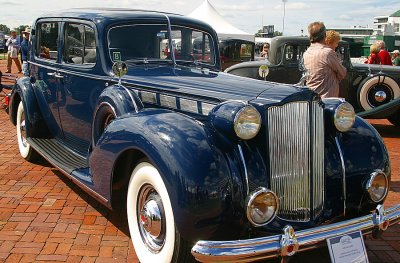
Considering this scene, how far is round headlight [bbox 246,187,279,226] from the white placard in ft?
1.10

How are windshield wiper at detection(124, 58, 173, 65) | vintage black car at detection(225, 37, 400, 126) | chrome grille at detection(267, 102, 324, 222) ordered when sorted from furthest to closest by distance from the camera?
vintage black car at detection(225, 37, 400, 126) → windshield wiper at detection(124, 58, 173, 65) → chrome grille at detection(267, 102, 324, 222)

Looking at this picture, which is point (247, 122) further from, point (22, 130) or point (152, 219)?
point (22, 130)

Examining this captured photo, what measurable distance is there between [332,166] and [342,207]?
269mm

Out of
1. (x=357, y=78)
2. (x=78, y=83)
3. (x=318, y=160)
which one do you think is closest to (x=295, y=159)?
(x=318, y=160)

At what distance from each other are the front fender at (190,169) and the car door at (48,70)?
215 cm

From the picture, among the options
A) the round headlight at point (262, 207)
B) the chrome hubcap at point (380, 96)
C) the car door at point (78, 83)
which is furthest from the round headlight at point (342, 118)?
the chrome hubcap at point (380, 96)

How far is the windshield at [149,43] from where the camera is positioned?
3.86 metres

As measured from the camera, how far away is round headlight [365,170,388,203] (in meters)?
2.82

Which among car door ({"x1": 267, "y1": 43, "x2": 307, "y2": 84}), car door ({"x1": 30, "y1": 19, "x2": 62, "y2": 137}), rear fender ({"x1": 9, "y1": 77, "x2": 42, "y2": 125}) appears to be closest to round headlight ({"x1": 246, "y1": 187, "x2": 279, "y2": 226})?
car door ({"x1": 30, "y1": 19, "x2": 62, "y2": 137})

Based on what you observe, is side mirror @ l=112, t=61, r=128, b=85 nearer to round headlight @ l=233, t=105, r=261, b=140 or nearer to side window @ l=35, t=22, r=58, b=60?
round headlight @ l=233, t=105, r=261, b=140

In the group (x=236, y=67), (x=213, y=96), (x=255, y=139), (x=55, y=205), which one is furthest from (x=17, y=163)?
(x=236, y=67)

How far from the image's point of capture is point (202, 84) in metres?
3.14

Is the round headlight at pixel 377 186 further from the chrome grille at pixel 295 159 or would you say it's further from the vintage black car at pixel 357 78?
the vintage black car at pixel 357 78

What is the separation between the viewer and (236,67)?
27.8 ft
